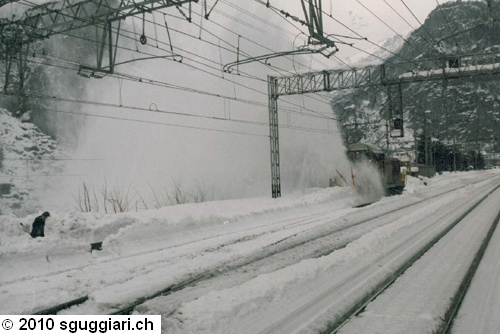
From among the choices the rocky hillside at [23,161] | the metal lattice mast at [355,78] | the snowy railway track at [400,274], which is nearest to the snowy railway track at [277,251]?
the snowy railway track at [400,274]

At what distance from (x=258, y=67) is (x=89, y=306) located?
46.7 meters

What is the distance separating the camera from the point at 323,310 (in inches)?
190

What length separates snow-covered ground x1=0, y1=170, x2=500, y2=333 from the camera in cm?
488

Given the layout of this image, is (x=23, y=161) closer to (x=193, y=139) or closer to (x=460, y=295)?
(x=193, y=139)

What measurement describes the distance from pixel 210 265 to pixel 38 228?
5.05 meters

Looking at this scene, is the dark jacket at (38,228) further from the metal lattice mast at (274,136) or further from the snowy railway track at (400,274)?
the metal lattice mast at (274,136)

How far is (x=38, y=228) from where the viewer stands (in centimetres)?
946

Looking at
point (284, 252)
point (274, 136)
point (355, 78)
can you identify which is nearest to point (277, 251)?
point (284, 252)

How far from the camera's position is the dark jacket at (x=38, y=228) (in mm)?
9398

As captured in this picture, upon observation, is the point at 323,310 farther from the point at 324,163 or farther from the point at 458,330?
the point at 324,163

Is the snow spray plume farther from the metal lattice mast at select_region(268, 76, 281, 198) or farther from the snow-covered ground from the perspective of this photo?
the snow-covered ground

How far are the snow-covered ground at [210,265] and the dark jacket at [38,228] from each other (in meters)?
0.21

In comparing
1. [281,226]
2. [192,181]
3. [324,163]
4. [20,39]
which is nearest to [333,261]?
[281,226]

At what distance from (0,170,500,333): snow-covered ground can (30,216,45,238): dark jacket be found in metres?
0.21
